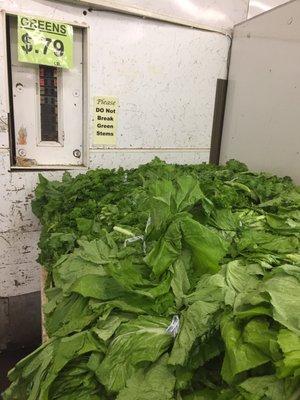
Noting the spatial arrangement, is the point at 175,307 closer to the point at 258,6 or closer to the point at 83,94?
the point at 83,94

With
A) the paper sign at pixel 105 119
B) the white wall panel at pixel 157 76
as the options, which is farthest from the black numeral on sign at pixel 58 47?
the paper sign at pixel 105 119

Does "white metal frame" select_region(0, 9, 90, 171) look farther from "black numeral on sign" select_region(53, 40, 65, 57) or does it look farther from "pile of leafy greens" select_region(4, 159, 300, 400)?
"pile of leafy greens" select_region(4, 159, 300, 400)

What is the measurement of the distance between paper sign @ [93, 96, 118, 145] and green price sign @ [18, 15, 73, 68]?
0.35m

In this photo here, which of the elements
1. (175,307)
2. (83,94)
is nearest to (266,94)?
(83,94)

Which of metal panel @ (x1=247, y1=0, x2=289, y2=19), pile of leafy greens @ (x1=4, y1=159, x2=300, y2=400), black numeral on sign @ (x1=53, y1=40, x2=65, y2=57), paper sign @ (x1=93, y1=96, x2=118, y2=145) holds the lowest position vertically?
pile of leafy greens @ (x1=4, y1=159, x2=300, y2=400)

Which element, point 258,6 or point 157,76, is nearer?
point 157,76

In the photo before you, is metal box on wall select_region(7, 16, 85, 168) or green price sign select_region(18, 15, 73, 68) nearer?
green price sign select_region(18, 15, 73, 68)

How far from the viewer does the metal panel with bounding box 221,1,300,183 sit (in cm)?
221

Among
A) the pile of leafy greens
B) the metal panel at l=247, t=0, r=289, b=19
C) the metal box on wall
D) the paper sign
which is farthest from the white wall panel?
the pile of leafy greens

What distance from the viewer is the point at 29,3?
2104mm

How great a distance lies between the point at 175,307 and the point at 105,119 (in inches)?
73.4

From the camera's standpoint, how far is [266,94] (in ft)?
8.04

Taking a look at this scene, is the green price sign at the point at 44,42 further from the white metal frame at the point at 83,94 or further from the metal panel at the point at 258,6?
the metal panel at the point at 258,6

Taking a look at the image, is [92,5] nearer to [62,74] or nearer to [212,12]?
[62,74]
